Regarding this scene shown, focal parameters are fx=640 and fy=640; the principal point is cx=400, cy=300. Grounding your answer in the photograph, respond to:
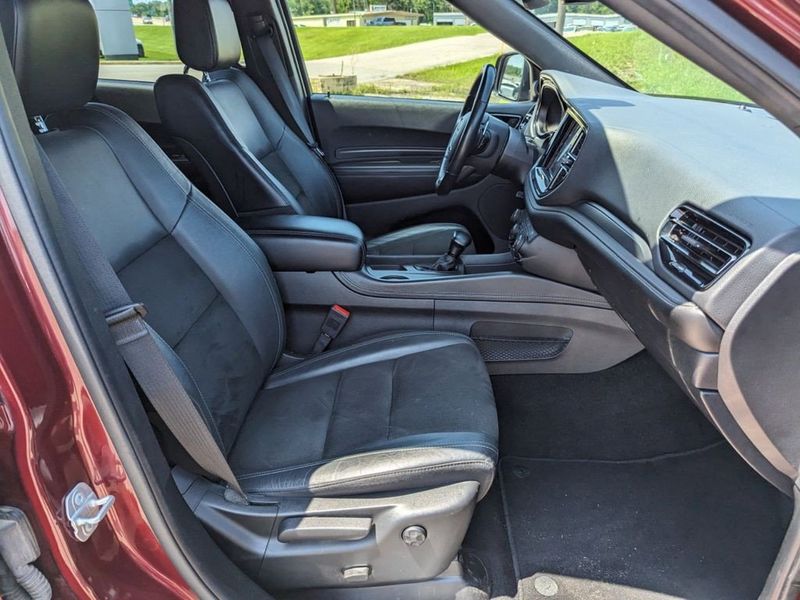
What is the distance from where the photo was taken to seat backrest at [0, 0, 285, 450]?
112 cm

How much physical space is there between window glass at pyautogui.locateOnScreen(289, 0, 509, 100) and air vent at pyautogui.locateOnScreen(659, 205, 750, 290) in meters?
1.76

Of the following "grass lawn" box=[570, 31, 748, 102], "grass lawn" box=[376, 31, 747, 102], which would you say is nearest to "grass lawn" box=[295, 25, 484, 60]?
"grass lawn" box=[376, 31, 747, 102]

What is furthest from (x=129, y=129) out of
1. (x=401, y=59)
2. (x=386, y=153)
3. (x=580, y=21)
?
(x=401, y=59)

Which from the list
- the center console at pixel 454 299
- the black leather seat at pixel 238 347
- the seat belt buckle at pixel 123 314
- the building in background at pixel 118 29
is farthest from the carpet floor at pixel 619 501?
the building in background at pixel 118 29

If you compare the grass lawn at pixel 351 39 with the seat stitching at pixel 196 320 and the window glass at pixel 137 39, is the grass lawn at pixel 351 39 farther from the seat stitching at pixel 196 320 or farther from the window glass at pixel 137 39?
the seat stitching at pixel 196 320

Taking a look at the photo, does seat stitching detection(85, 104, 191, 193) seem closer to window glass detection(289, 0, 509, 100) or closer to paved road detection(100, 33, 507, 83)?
paved road detection(100, 33, 507, 83)

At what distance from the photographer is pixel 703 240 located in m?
1.05

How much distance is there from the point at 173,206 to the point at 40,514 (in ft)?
2.58

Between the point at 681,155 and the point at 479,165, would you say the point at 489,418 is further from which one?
the point at 479,165

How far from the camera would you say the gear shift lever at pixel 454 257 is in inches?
81.2

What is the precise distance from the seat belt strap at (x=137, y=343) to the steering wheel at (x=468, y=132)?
117 cm

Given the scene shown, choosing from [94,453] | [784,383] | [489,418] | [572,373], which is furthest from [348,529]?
[572,373]

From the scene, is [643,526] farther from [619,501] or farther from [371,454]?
[371,454]

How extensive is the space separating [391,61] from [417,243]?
1138 millimetres
